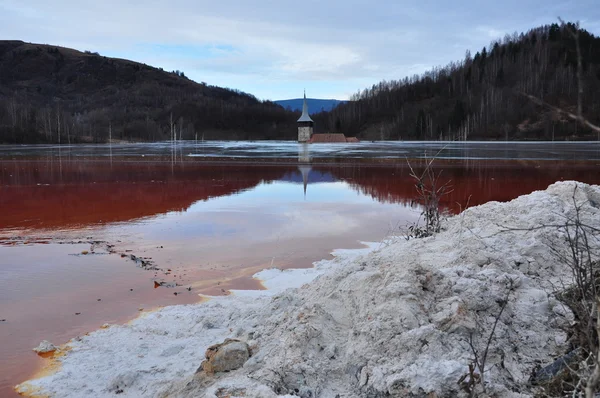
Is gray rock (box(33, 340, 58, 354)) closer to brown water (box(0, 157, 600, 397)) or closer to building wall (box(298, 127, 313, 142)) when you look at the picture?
brown water (box(0, 157, 600, 397))

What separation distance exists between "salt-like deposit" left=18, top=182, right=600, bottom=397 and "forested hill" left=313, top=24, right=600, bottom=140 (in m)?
91.2

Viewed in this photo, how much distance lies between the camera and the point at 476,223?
648 cm

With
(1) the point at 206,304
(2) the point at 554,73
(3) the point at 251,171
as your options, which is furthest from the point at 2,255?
(2) the point at 554,73

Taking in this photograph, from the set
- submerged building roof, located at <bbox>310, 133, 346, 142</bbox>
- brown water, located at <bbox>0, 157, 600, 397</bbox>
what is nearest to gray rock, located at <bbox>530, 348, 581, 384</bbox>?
brown water, located at <bbox>0, 157, 600, 397</bbox>

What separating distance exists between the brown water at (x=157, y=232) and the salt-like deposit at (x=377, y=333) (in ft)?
3.18

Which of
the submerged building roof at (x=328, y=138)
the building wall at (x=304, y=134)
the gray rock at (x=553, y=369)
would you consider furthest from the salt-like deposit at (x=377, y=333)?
the building wall at (x=304, y=134)

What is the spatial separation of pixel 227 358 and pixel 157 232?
305 inches

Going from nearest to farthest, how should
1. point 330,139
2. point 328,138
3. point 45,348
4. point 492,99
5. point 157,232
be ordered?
point 45,348 → point 157,232 → point 330,139 → point 328,138 → point 492,99

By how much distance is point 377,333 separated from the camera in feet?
12.8

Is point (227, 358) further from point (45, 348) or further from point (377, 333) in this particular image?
point (45, 348)

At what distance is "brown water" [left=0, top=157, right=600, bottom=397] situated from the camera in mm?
6789

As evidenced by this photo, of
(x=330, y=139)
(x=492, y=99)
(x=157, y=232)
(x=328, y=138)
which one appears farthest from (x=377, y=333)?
(x=492, y=99)

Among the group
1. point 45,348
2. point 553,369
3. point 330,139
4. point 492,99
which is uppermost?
point 492,99

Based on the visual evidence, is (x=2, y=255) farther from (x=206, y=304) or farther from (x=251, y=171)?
(x=251, y=171)
